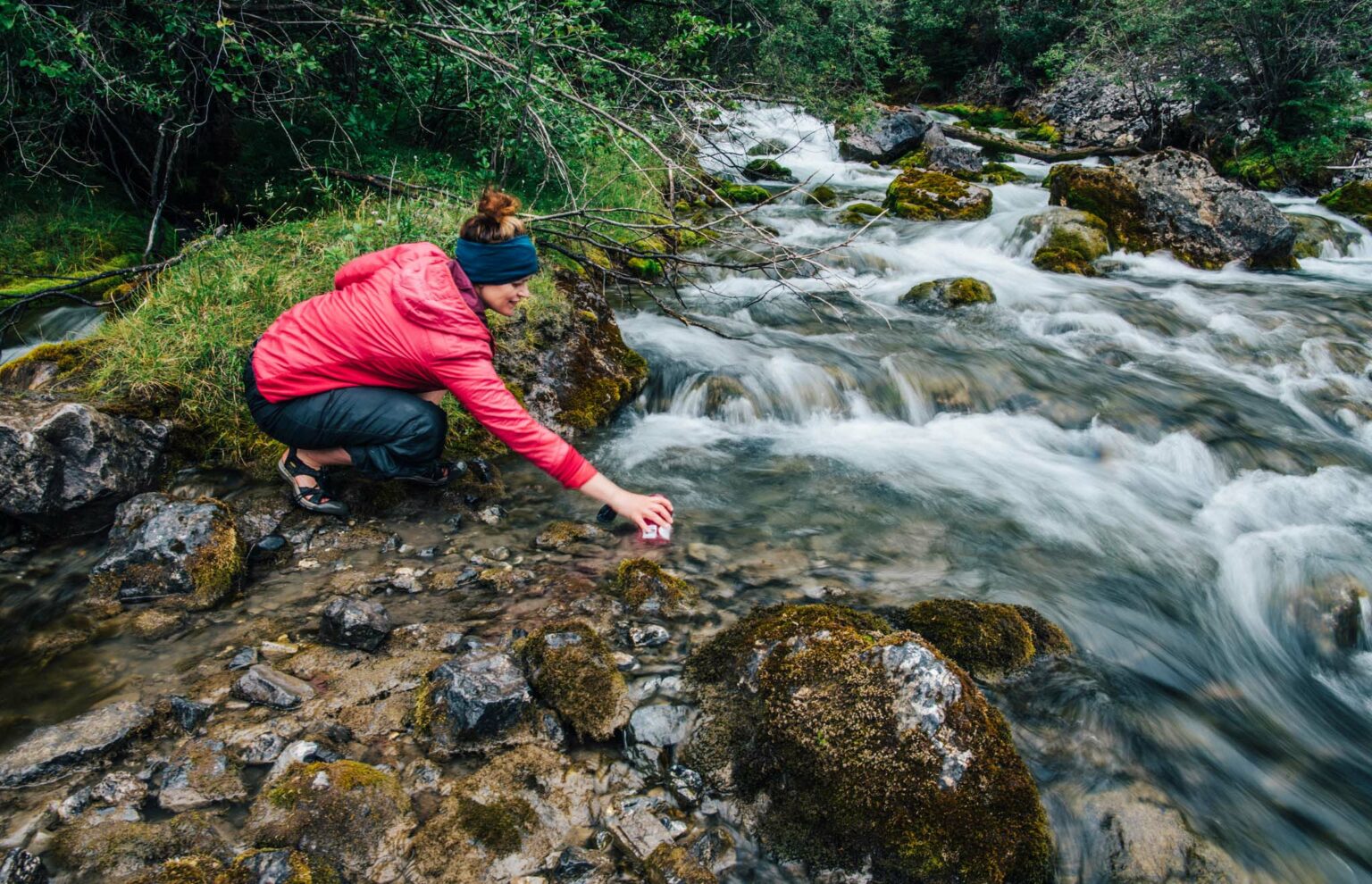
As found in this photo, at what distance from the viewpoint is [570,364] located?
6.12 m

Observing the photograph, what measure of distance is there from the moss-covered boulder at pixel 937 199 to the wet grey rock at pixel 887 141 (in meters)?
6.57

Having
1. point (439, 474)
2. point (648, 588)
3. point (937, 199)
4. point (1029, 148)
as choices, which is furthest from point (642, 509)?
point (1029, 148)

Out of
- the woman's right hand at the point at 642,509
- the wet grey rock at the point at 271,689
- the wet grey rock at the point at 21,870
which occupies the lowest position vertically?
the wet grey rock at the point at 271,689

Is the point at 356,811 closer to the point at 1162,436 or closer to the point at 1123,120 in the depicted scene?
the point at 1162,436

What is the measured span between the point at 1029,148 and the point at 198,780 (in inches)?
999

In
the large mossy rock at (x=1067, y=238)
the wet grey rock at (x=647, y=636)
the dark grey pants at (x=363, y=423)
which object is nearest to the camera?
the wet grey rock at (x=647, y=636)

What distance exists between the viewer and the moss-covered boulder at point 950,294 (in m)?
10.0

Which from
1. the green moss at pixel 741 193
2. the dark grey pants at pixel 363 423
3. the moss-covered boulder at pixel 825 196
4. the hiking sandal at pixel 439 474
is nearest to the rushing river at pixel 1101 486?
the hiking sandal at pixel 439 474

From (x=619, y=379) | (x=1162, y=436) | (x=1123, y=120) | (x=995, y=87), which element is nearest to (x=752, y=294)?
(x=619, y=379)

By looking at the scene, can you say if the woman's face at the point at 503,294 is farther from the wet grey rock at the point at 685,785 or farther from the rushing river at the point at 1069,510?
the wet grey rock at the point at 685,785

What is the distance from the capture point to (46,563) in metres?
3.72

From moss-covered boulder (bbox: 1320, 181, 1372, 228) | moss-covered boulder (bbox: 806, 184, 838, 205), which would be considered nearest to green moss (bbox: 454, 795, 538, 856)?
moss-covered boulder (bbox: 806, 184, 838, 205)

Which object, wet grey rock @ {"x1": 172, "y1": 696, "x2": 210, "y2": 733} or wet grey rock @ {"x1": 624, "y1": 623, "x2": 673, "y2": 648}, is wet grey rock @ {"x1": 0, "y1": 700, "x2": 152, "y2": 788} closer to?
wet grey rock @ {"x1": 172, "y1": 696, "x2": 210, "y2": 733}

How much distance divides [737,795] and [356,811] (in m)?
1.27
